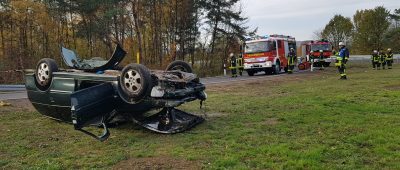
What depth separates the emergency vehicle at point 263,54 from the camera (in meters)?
23.5

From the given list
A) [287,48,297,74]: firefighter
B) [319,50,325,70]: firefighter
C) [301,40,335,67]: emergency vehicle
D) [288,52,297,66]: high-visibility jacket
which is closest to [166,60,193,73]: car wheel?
[287,48,297,74]: firefighter

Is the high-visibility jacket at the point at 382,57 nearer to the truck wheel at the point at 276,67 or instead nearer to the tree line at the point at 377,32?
the truck wheel at the point at 276,67

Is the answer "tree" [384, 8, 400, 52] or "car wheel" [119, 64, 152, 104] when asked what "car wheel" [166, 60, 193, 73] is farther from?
"tree" [384, 8, 400, 52]

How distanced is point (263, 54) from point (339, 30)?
43.9 m

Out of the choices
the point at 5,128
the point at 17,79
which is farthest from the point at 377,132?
the point at 17,79

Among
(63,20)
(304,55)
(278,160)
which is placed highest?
(63,20)

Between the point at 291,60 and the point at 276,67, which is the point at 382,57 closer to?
the point at 291,60

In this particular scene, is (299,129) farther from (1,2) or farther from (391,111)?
(1,2)

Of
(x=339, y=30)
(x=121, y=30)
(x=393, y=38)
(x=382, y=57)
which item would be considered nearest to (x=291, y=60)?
(x=382, y=57)

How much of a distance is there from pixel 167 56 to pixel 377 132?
32652mm

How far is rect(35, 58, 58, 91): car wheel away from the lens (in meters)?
6.59

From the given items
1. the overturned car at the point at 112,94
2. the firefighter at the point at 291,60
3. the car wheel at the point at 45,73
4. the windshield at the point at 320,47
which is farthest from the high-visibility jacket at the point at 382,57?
the car wheel at the point at 45,73

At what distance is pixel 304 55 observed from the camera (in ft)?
106

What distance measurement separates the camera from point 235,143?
17.4 ft
